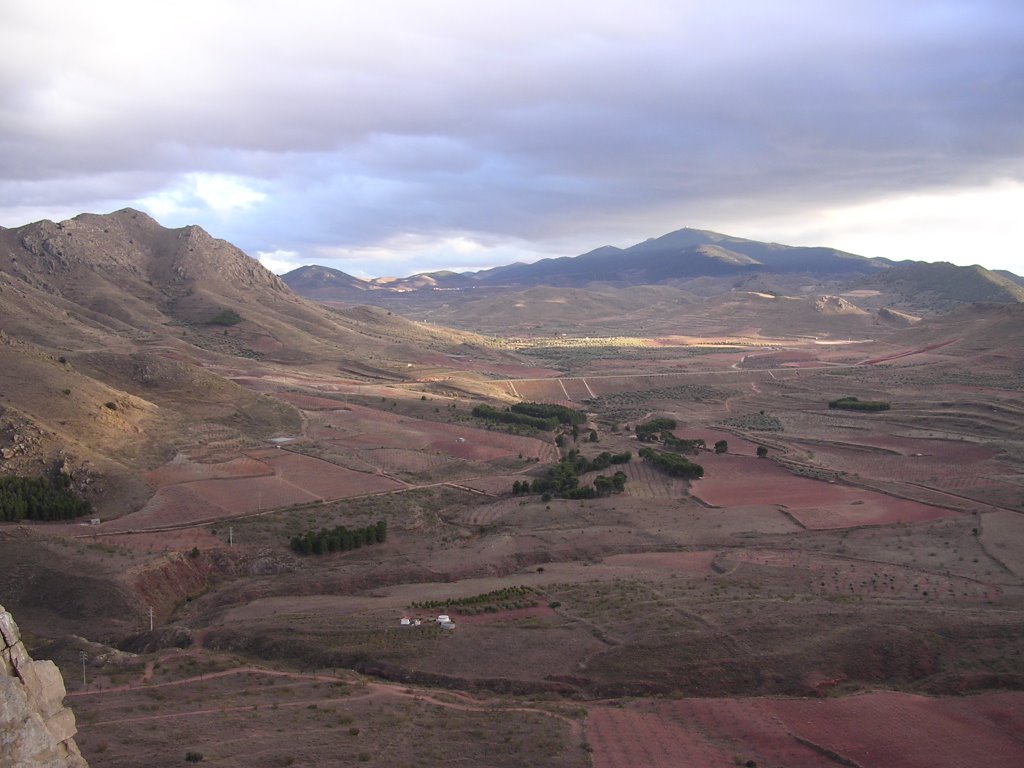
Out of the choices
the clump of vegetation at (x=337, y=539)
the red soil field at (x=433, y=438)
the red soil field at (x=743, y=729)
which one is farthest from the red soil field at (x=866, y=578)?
the red soil field at (x=433, y=438)

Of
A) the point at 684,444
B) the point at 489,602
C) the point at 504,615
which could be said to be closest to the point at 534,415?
the point at 684,444

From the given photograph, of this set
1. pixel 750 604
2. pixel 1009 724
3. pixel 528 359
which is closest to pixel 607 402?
pixel 528 359

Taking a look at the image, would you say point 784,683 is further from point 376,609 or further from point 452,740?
point 376,609

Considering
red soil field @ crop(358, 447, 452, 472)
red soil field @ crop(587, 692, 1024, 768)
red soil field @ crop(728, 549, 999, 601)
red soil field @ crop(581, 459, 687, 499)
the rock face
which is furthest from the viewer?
red soil field @ crop(358, 447, 452, 472)

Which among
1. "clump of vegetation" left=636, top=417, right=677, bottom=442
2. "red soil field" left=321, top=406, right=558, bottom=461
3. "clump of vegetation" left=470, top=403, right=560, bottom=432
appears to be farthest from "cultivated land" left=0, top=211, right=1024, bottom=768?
"clump of vegetation" left=470, top=403, right=560, bottom=432

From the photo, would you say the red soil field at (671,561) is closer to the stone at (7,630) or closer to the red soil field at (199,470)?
the red soil field at (199,470)

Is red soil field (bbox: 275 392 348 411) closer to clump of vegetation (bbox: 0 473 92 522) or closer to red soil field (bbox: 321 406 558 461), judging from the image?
red soil field (bbox: 321 406 558 461)
